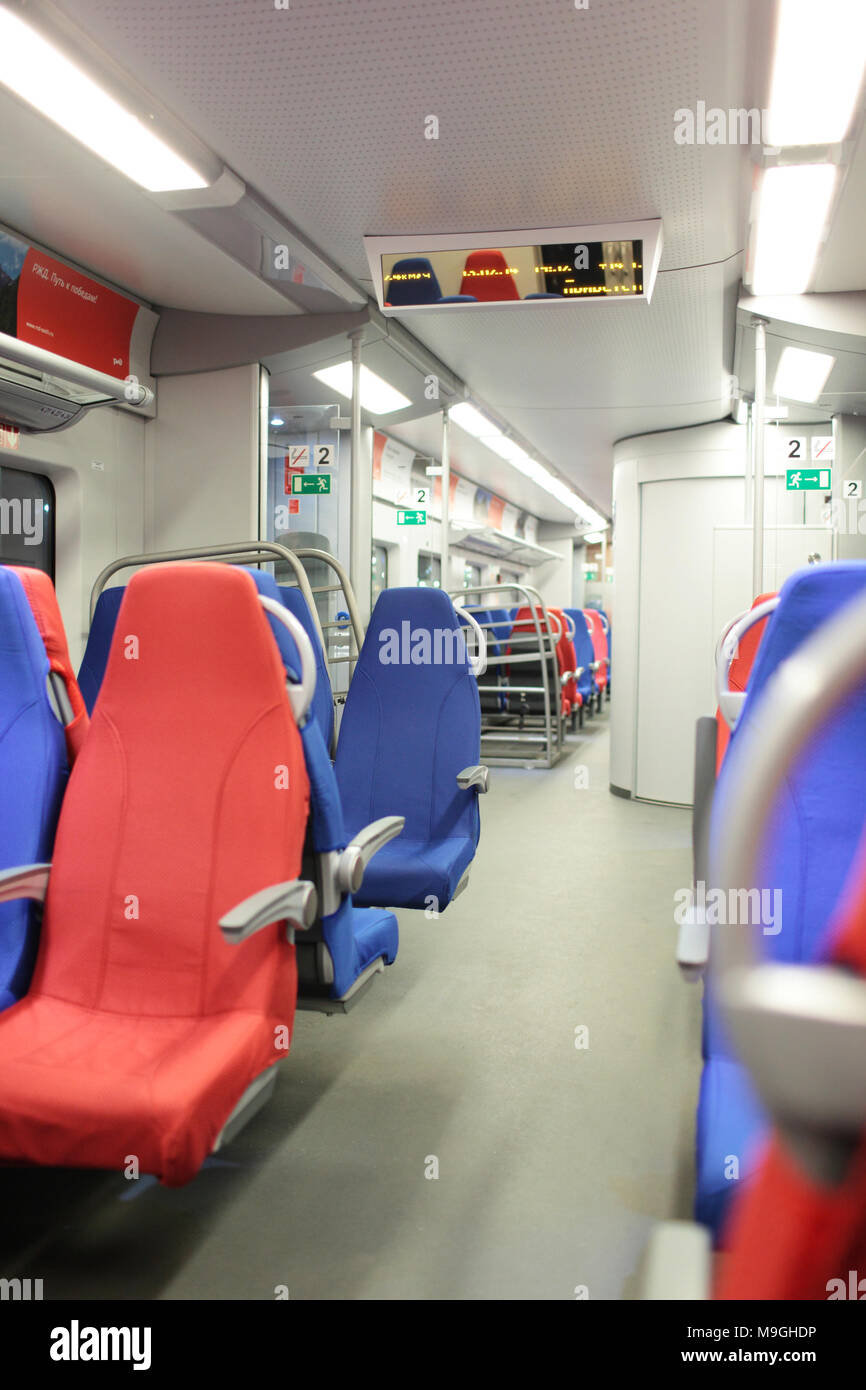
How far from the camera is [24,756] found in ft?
6.80

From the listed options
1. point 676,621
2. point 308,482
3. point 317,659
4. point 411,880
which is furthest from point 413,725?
point 676,621

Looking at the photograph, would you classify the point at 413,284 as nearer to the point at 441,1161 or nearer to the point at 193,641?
the point at 193,641

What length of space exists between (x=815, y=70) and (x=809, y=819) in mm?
2532

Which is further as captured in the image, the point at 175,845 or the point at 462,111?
the point at 462,111

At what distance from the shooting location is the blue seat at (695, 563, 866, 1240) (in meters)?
1.57

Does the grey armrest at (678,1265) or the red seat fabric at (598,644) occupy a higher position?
the red seat fabric at (598,644)

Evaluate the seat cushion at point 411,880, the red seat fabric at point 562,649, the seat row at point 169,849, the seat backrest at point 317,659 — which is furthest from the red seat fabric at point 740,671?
the red seat fabric at point 562,649

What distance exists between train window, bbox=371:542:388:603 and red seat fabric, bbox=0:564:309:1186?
846 cm

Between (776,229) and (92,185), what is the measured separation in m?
2.86

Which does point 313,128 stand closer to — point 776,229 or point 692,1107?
point 776,229

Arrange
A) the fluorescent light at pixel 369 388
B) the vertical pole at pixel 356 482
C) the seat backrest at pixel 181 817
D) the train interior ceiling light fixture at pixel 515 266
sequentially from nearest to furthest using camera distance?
the seat backrest at pixel 181 817, the train interior ceiling light fixture at pixel 515 266, the vertical pole at pixel 356 482, the fluorescent light at pixel 369 388

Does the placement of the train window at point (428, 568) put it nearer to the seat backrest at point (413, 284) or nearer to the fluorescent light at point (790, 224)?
the fluorescent light at point (790, 224)

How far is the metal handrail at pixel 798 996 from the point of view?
580 mm

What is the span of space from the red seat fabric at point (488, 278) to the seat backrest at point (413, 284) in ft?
0.45
